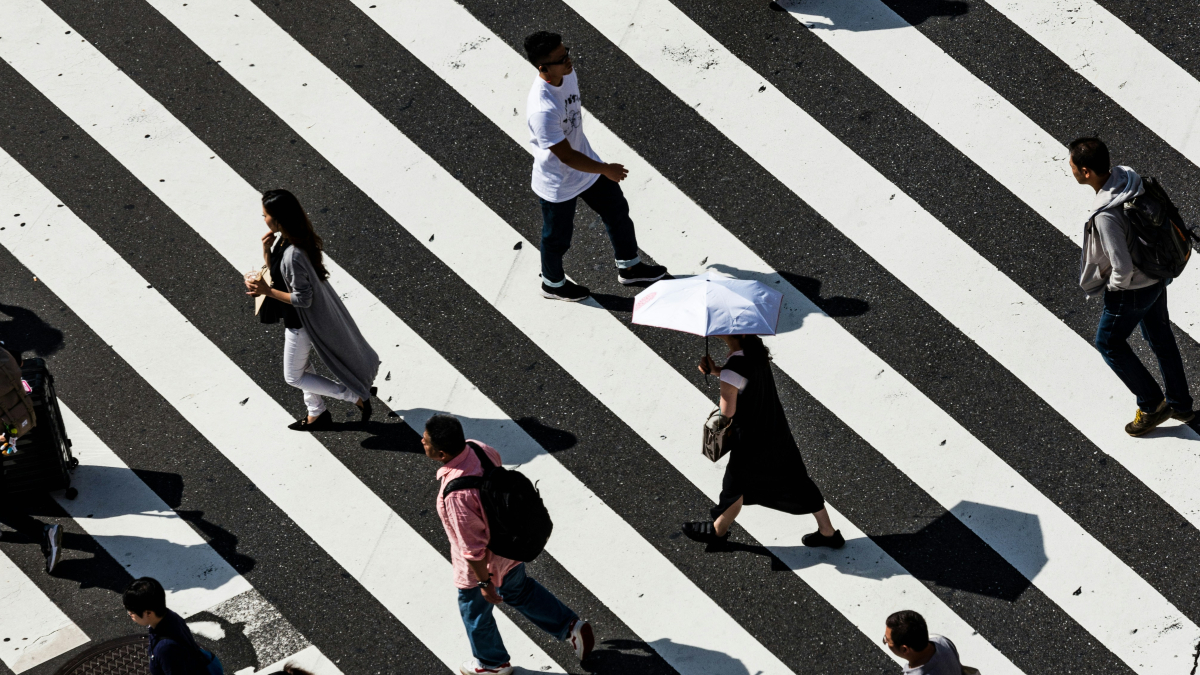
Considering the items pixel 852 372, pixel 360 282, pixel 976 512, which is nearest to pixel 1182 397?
pixel 976 512

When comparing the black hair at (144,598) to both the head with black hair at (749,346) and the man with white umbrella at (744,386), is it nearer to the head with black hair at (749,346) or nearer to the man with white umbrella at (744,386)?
the man with white umbrella at (744,386)

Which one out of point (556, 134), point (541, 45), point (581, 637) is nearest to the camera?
point (581, 637)

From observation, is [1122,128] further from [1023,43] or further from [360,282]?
[360,282]

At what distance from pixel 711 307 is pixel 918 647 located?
77.3 inches

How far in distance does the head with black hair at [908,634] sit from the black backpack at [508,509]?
1783mm

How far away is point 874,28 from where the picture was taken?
9531 millimetres

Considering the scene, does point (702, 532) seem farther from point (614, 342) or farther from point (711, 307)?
point (711, 307)

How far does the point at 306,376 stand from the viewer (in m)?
7.94

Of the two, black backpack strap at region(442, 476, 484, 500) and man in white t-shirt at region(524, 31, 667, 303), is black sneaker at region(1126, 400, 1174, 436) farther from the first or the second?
black backpack strap at region(442, 476, 484, 500)

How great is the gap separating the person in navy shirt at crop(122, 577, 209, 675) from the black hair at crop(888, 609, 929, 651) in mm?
3405

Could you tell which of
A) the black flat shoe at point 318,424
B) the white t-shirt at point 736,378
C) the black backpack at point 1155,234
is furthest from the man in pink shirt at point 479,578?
the black backpack at point 1155,234

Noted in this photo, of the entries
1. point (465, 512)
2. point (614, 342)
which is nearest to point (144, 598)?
point (465, 512)

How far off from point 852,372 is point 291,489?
12.1 feet

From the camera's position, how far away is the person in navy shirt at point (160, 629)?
6.00 meters
